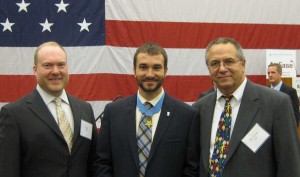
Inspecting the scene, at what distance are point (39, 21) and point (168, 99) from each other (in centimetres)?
414

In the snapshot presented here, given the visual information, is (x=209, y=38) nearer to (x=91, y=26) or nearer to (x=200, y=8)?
(x=200, y=8)

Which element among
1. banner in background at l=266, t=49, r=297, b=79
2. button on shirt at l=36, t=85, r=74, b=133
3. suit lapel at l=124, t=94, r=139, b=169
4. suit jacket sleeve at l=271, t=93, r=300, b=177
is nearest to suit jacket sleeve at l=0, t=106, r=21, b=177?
button on shirt at l=36, t=85, r=74, b=133

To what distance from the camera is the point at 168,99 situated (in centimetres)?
250

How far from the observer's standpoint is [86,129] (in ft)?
8.64

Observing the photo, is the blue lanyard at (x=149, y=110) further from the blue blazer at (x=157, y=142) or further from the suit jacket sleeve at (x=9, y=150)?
the suit jacket sleeve at (x=9, y=150)

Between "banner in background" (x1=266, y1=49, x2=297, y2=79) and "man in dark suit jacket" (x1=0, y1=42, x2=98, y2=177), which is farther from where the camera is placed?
"banner in background" (x1=266, y1=49, x2=297, y2=79)

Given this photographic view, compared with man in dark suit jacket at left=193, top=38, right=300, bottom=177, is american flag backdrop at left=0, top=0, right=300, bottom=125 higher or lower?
higher

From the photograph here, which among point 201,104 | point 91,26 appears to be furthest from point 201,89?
point 201,104

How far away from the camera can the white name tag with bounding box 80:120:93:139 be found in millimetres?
2596

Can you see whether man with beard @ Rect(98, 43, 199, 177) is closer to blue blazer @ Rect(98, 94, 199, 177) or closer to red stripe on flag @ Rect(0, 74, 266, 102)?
blue blazer @ Rect(98, 94, 199, 177)

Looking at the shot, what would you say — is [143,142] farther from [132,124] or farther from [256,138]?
[256,138]

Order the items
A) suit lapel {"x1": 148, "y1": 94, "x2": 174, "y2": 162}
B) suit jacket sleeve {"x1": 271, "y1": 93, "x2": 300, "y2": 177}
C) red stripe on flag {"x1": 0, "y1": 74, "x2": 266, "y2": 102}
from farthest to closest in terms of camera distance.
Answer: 1. red stripe on flag {"x1": 0, "y1": 74, "x2": 266, "y2": 102}
2. suit lapel {"x1": 148, "y1": 94, "x2": 174, "y2": 162}
3. suit jacket sleeve {"x1": 271, "y1": 93, "x2": 300, "y2": 177}

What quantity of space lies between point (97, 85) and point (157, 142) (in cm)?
388

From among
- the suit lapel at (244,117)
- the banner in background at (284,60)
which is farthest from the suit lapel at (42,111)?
the banner in background at (284,60)
